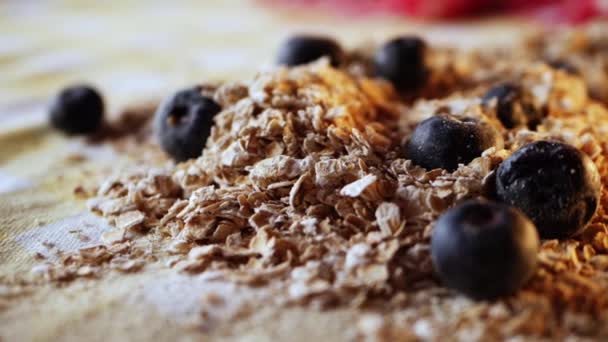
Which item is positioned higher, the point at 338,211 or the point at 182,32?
the point at 182,32

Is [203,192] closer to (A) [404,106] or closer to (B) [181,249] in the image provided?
(B) [181,249]

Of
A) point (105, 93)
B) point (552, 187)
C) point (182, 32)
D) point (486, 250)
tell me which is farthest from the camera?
point (182, 32)

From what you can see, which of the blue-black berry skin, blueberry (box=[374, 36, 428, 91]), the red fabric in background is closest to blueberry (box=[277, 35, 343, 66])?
blueberry (box=[374, 36, 428, 91])

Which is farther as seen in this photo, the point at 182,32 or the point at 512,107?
the point at 182,32

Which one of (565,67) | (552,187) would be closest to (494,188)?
(552,187)

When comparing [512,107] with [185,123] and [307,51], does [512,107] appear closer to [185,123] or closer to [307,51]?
[307,51]

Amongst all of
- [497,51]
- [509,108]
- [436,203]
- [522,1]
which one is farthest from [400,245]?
[522,1]

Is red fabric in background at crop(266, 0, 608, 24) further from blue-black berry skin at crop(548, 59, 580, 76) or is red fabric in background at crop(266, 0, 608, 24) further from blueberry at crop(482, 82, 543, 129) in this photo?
blueberry at crop(482, 82, 543, 129)
